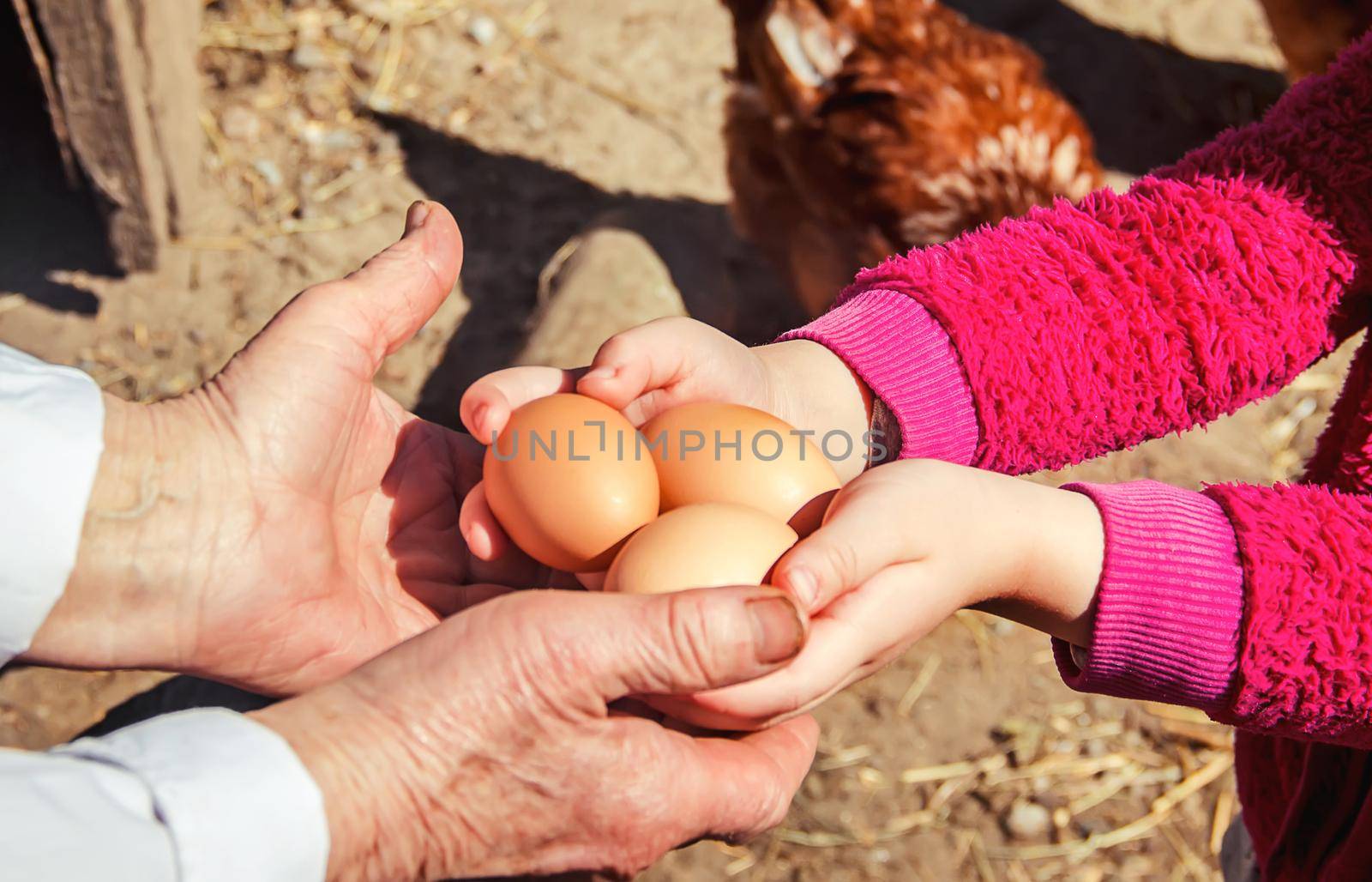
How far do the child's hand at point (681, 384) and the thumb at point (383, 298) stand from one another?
0.15m

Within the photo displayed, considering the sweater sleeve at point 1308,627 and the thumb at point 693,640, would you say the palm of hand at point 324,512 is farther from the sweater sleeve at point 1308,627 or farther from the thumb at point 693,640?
A: the sweater sleeve at point 1308,627

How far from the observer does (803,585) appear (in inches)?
46.3

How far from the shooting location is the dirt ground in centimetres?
252

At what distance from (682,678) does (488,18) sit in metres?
3.53

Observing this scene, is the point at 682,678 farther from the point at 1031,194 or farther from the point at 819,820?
the point at 1031,194

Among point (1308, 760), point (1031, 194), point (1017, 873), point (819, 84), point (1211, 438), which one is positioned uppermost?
point (819, 84)

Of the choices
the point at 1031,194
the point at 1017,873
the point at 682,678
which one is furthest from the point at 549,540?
the point at 1031,194

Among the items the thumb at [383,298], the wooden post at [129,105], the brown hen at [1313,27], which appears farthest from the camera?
the brown hen at [1313,27]

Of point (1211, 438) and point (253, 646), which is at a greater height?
point (253, 646)

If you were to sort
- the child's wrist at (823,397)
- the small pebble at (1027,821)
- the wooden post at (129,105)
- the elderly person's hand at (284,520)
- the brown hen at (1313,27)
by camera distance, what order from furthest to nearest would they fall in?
the brown hen at (1313,27)
the wooden post at (129,105)
the small pebble at (1027,821)
the child's wrist at (823,397)
the elderly person's hand at (284,520)

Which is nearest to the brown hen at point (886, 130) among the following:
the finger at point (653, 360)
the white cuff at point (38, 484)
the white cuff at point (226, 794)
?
the finger at point (653, 360)

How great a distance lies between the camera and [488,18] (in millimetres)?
4105

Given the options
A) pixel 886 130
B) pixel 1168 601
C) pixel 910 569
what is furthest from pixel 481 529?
pixel 886 130

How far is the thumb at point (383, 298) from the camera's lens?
1468 millimetres
